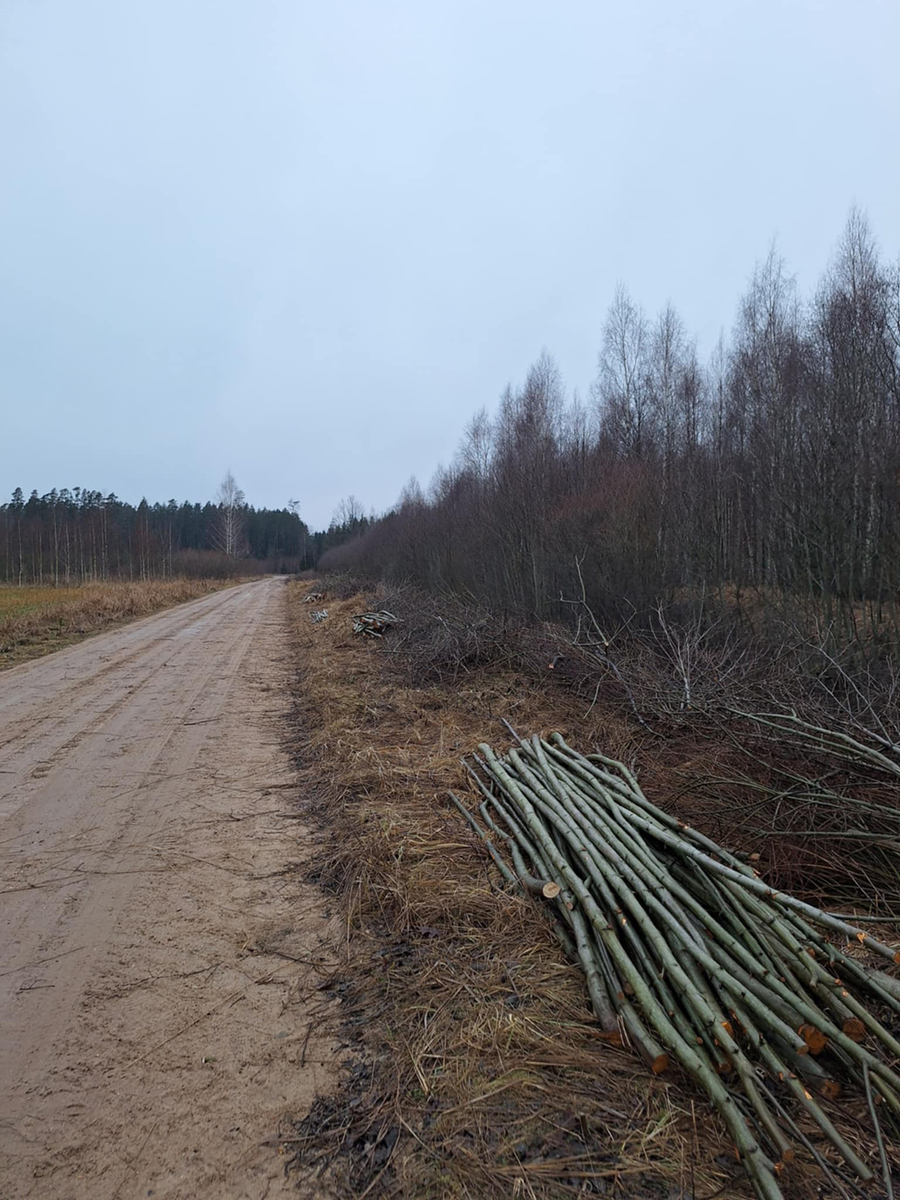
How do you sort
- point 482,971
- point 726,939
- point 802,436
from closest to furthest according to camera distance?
1. point 726,939
2. point 482,971
3. point 802,436

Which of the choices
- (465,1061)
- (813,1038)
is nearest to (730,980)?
(813,1038)

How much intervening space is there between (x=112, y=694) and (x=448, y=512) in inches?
564

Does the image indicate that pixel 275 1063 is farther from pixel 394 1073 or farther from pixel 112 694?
A: pixel 112 694

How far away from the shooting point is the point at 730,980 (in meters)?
2.45

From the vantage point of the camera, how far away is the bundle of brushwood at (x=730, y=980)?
2.10 m

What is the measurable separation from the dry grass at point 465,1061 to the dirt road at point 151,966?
241mm

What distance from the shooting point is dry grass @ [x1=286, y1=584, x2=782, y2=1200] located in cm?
199

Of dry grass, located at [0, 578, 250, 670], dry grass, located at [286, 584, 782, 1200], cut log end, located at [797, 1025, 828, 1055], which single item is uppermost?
dry grass, located at [0, 578, 250, 670]

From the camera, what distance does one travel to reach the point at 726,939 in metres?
2.67

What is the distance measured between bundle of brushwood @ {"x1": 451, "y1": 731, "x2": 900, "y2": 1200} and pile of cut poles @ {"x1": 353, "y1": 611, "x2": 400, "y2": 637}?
10.2 meters

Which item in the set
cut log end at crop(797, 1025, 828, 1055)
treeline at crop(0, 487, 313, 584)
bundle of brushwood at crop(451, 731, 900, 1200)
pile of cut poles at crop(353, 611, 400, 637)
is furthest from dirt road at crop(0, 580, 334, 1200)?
treeline at crop(0, 487, 313, 584)

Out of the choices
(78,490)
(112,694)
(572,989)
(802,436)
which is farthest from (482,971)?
(78,490)

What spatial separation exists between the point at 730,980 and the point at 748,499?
419 inches

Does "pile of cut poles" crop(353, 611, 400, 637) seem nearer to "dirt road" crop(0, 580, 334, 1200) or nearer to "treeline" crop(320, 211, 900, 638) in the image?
"treeline" crop(320, 211, 900, 638)
